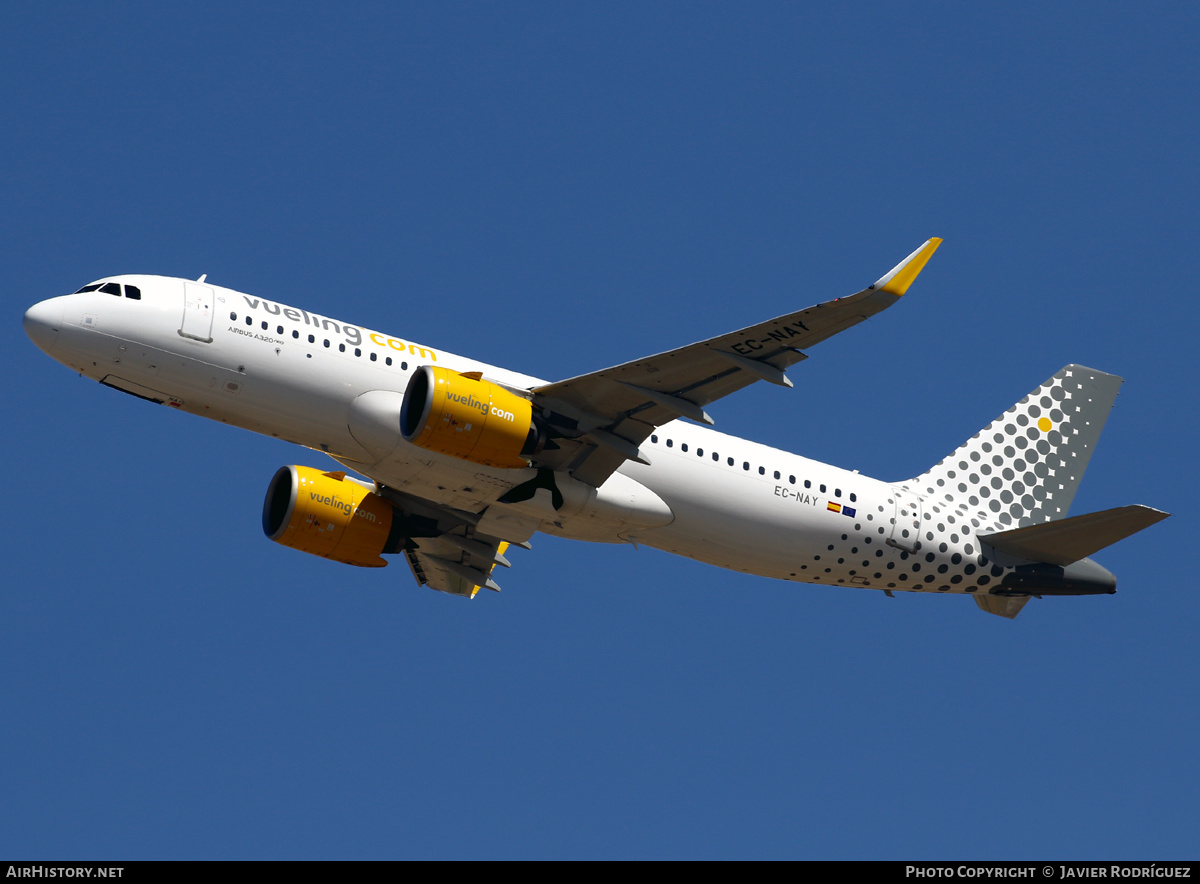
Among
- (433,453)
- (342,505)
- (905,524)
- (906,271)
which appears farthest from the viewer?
(905,524)

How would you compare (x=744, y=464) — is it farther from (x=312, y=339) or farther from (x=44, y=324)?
(x=44, y=324)

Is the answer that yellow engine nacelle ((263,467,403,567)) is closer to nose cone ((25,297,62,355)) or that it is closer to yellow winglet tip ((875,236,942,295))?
nose cone ((25,297,62,355))

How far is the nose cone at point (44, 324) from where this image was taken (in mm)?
30438

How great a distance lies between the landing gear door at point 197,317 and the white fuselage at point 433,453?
29mm

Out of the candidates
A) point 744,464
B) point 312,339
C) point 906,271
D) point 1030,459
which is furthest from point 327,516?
point 1030,459

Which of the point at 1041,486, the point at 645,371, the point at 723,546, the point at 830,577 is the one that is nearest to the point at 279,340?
the point at 645,371

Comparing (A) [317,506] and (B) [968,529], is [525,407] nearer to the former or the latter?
(A) [317,506]

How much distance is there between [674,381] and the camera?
3097cm

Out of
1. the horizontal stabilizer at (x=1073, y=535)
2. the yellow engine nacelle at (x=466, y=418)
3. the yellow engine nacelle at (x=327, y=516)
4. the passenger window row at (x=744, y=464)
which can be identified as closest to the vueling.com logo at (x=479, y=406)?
the yellow engine nacelle at (x=466, y=418)

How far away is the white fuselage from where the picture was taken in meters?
30.8

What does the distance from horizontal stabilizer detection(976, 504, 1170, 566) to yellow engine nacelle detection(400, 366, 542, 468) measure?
14.3 metres

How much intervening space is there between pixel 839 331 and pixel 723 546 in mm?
7994

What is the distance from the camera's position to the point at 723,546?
34562 millimetres

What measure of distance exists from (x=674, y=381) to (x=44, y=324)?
46.9 ft
